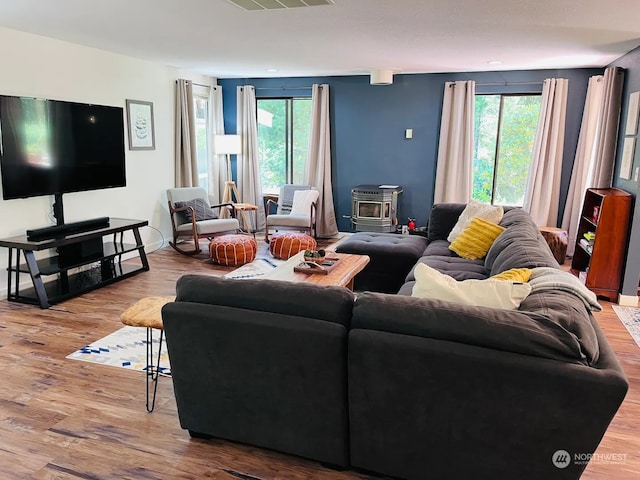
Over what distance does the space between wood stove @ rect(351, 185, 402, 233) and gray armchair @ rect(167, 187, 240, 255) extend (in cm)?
169

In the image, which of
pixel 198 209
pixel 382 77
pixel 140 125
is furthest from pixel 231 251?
pixel 382 77

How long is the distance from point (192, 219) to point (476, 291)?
448 cm

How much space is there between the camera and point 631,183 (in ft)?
14.4

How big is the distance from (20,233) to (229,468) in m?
3.44

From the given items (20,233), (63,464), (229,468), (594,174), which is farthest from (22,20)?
(594,174)

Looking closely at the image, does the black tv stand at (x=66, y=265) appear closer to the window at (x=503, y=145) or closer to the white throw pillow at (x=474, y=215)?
the white throw pillow at (x=474, y=215)

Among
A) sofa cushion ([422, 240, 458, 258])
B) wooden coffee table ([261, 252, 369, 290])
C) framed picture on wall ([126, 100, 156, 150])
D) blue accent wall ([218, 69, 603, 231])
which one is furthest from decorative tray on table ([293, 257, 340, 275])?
blue accent wall ([218, 69, 603, 231])

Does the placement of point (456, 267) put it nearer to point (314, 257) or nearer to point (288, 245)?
point (314, 257)

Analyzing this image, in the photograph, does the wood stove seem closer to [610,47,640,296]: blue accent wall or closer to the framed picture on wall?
[610,47,640,296]: blue accent wall

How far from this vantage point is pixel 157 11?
334 centimetres

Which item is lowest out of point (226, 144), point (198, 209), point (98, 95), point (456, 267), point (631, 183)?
point (456, 267)

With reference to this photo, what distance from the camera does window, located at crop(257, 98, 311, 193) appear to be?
732cm

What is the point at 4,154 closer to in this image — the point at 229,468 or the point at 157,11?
the point at 157,11

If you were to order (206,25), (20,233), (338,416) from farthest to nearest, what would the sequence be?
(20,233), (206,25), (338,416)
